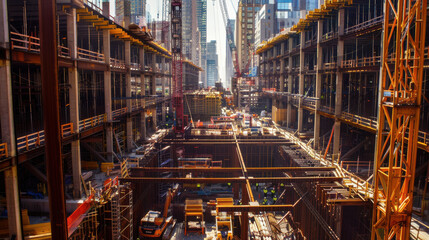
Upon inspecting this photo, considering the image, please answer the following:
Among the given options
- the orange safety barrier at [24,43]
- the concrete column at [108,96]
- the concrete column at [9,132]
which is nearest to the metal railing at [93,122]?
the concrete column at [108,96]

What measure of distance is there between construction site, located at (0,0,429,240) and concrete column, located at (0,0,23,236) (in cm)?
4

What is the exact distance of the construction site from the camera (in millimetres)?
11383

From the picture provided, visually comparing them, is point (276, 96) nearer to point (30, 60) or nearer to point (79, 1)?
point (79, 1)

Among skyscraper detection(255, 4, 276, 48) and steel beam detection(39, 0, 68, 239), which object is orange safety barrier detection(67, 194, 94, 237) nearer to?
steel beam detection(39, 0, 68, 239)

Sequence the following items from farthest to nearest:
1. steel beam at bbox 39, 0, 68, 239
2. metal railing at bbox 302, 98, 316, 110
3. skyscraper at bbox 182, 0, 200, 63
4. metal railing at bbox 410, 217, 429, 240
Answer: skyscraper at bbox 182, 0, 200, 63 < metal railing at bbox 302, 98, 316, 110 < metal railing at bbox 410, 217, 429, 240 < steel beam at bbox 39, 0, 68, 239

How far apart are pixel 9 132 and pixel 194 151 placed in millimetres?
23112

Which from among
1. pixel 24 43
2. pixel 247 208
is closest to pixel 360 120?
pixel 247 208

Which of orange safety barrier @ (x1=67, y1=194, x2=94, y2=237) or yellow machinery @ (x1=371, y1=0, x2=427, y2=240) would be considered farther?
orange safety barrier @ (x1=67, y1=194, x2=94, y2=237)

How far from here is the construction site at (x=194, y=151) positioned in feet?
37.3

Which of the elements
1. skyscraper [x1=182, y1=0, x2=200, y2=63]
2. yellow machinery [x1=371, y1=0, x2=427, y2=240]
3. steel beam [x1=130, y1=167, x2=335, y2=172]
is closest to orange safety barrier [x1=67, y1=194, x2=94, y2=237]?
steel beam [x1=130, y1=167, x2=335, y2=172]

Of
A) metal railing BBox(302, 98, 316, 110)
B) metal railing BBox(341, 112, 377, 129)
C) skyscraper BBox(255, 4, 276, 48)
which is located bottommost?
metal railing BBox(341, 112, 377, 129)

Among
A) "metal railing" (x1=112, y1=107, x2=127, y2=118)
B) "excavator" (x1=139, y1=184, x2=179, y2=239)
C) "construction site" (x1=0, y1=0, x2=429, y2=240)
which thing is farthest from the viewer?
"metal railing" (x1=112, y1=107, x2=127, y2=118)

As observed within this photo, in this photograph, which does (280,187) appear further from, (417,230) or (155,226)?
(417,230)

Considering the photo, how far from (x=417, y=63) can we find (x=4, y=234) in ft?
59.6
